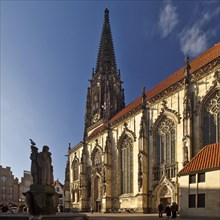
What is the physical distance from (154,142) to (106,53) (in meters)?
28.3

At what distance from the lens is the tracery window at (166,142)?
90.9ft

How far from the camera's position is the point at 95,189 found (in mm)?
42000

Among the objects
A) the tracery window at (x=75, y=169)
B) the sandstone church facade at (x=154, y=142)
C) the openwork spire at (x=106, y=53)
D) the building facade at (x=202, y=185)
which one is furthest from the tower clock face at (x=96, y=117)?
the building facade at (x=202, y=185)

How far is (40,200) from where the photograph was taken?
1305cm

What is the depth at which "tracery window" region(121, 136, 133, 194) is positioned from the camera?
1323 inches

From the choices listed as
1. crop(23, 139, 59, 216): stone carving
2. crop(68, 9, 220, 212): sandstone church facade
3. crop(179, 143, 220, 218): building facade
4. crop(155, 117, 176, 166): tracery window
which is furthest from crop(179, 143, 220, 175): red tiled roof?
crop(23, 139, 59, 216): stone carving

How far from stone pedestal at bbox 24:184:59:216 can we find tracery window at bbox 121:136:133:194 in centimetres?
2075

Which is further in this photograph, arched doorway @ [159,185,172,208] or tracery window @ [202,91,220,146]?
arched doorway @ [159,185,172,208]

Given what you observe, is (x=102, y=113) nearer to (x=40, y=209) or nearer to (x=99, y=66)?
(x=99, y=66)

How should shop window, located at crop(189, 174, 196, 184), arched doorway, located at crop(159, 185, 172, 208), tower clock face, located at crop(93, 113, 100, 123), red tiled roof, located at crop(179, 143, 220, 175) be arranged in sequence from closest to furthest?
1. red tiled roof, located at crop(179, 143, 220, 175)
2. shop window, located at crop(189, 174, 196, 184)
3. arched doorway, located at crop(159, 185, 172, 208)
4. tower clock face, located at crop(93, 113, 100, 123)

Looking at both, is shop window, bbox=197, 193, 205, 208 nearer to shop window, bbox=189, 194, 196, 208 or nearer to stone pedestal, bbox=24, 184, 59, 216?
shop window, bbox=189, 194, 196, 208

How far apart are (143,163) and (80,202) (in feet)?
58.0

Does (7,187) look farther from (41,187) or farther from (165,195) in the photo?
(41,187)

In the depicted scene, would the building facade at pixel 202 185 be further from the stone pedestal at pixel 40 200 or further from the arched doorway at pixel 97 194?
Answer: the arched doorway at pixel 97 194
